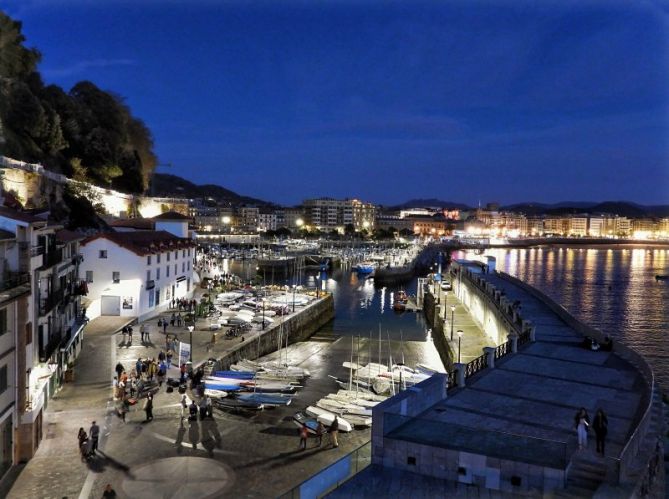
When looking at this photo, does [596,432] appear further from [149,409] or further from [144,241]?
[144,241]

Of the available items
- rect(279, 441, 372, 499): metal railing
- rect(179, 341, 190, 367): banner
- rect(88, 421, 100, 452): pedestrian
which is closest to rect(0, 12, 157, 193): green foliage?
rect(179, 341, 190, 367): banner

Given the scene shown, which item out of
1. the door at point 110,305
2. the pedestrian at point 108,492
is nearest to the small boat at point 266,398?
the pedestrian at point 108,492

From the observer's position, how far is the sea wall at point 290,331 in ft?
108

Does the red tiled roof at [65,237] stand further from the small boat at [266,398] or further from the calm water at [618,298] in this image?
the calm water at [618,298]

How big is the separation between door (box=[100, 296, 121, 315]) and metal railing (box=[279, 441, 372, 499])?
29182mm

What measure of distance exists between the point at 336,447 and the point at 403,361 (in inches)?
800

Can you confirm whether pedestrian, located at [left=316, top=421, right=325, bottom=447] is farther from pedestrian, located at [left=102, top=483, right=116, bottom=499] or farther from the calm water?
the calm water

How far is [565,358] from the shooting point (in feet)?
73.9

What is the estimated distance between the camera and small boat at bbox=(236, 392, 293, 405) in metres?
24.1

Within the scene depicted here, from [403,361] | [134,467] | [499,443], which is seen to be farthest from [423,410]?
[403,361]

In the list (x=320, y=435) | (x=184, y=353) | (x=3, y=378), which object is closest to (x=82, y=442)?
(x=3, y=378)

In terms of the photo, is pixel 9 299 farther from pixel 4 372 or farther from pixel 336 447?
pixel 336 447

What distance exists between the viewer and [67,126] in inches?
3103

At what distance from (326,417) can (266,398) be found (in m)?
3.52
